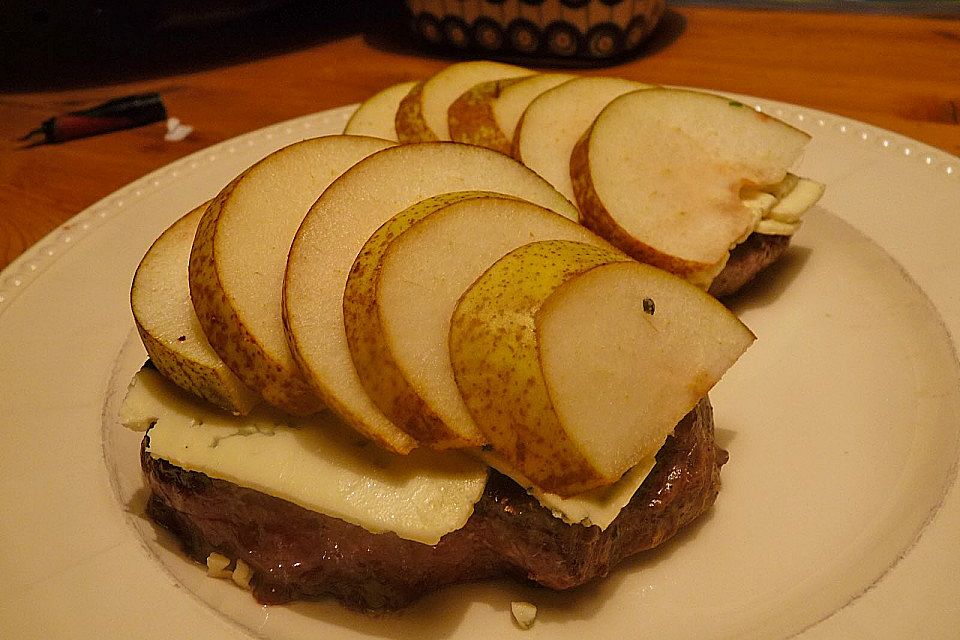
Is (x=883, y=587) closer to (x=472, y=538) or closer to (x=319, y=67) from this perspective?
(x=472, y=538)

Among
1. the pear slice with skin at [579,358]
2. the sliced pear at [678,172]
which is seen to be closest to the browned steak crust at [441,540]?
the pear slice with skin at [579,358]

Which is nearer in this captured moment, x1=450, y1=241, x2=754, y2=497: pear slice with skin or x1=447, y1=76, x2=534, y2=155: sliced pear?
x1=450, y1=241, x2=754, y2=497: pear slice with skin

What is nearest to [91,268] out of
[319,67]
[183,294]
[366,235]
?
[183,294]

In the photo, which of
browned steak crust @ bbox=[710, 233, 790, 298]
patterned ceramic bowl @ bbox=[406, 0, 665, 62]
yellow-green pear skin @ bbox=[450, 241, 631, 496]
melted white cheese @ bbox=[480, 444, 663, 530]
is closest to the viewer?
yellow-green pear skin @ bbox=[450, 241, 631, 496]

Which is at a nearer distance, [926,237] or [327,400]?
[327,400]

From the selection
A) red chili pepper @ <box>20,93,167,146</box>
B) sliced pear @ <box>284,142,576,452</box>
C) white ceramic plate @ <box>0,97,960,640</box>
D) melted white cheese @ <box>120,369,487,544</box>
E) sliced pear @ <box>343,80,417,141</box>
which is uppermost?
sliced pear @ <box>284,142,576,452</box>

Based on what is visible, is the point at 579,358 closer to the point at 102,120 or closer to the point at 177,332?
the point at 177,332

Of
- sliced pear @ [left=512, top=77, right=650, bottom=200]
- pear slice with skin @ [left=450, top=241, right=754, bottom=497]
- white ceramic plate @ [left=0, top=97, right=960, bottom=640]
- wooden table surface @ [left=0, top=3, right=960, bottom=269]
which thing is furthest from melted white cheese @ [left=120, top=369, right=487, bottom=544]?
wooden table surface @ [left=0, top=3, right=960, bottom=269]

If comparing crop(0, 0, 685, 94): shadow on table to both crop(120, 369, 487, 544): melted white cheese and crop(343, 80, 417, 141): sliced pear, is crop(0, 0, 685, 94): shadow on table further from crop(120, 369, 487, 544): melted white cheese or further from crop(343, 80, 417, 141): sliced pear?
crop(120, 369, 487, 544): melted white cheese
